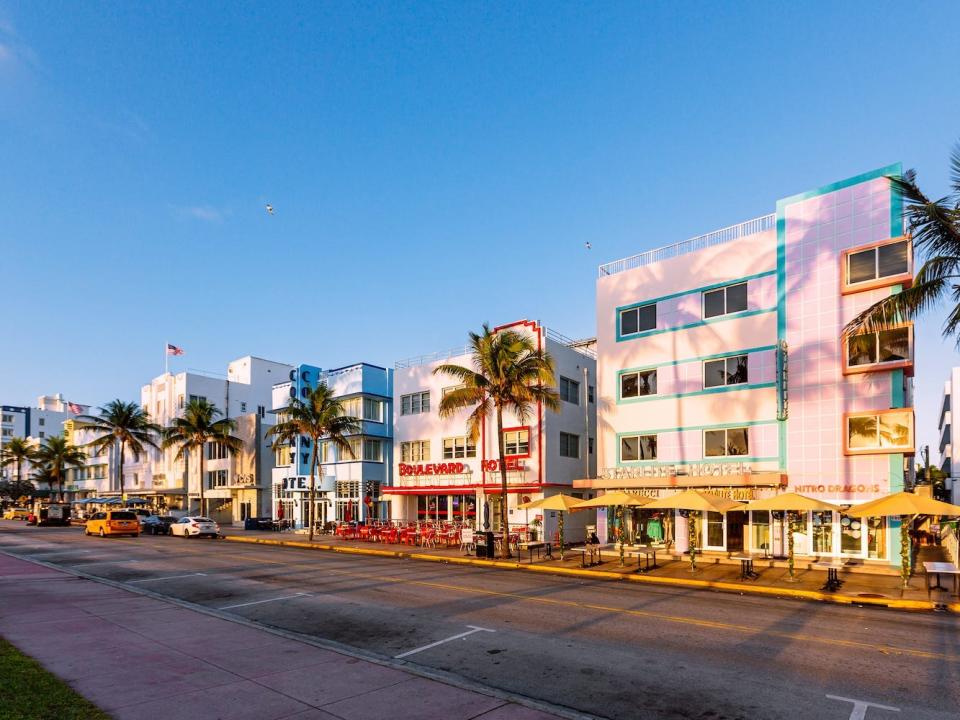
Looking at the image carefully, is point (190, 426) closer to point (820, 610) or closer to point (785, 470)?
point (785, 470)

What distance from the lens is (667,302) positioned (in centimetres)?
3194

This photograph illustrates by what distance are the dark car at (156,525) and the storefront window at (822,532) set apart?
1880 inches

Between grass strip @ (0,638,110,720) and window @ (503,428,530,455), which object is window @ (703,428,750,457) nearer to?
window @ (503,428,530,455)

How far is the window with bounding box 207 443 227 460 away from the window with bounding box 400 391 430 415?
28.3m

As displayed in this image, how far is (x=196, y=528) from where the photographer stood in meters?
47.2

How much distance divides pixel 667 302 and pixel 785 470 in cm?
990

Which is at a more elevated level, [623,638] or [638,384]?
[638,384]

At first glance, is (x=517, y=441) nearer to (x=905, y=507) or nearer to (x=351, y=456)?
(x=351, y=456)

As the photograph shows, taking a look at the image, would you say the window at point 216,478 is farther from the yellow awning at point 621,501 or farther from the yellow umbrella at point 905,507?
the yellow umbrella at point 905,507

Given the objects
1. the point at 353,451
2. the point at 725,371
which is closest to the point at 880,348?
the point at 725,371

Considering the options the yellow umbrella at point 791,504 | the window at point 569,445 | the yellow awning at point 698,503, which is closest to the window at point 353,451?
the window at point 569,445

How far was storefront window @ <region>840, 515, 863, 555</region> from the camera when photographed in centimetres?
2500

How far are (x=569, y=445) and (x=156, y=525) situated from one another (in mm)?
35557

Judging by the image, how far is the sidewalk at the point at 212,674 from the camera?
8.66 metres
